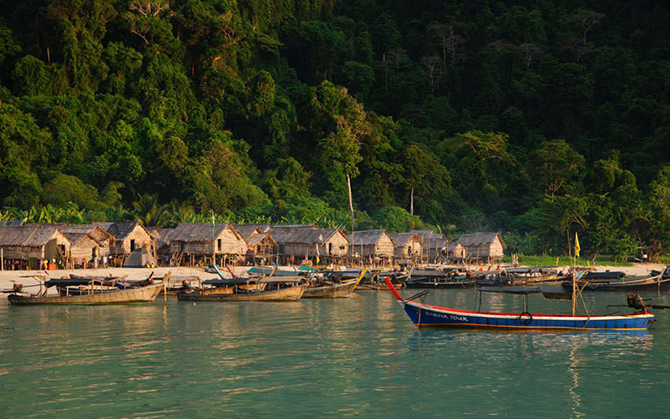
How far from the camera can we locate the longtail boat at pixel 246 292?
126 ft

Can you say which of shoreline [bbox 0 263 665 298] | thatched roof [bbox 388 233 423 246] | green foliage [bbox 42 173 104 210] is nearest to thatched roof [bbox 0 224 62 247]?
shoreline [bbox 0 263 665 298]

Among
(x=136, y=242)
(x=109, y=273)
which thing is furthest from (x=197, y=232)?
(x=109, y=273)

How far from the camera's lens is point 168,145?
7069 cm

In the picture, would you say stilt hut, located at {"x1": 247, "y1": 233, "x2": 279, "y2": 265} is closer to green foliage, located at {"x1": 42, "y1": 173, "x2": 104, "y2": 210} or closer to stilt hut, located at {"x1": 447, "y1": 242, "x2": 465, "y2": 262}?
green foliage, located at {"x1": 42, "y1": 173, "x2": 104, "y2": 210}

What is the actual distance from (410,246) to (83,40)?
43.9 metres

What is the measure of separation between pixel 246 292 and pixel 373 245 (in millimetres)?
23619

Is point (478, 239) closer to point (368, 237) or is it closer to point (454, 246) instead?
point (454, 246)

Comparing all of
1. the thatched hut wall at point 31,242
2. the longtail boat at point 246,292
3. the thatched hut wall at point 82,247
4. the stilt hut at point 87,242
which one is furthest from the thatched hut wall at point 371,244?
the thatched hut wall at point 31,242

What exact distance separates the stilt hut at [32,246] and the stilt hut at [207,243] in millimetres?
9490

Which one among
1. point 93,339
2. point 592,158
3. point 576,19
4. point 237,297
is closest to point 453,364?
point 93,339

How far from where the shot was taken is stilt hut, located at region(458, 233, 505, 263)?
222 ft

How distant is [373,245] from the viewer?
61.6 metres

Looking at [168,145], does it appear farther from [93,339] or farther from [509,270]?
[93,339]

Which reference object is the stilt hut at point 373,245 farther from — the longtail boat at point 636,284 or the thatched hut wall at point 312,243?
the longtail boat at point 636,284
